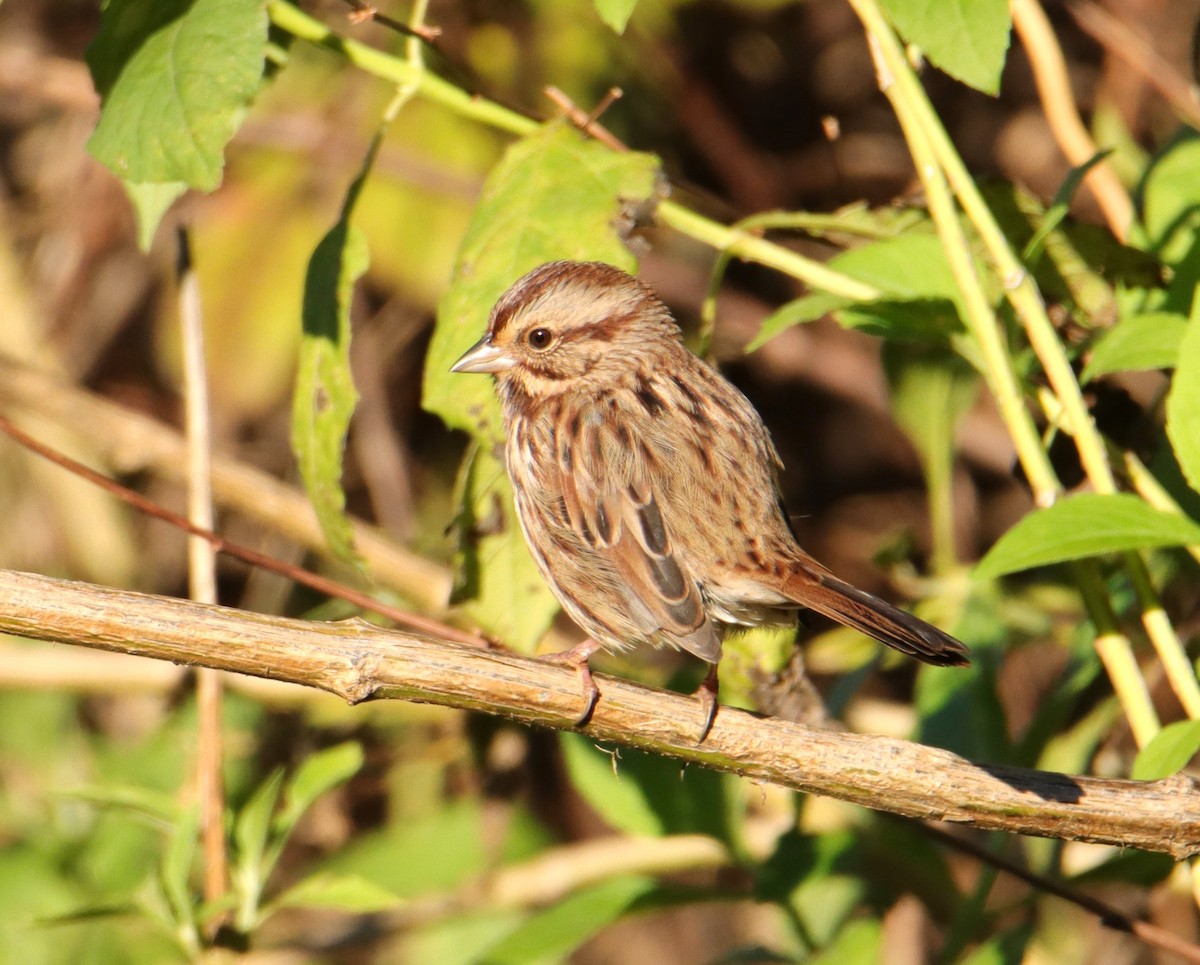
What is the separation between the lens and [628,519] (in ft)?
9.48

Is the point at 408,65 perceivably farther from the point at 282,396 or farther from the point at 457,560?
the point at 282,396

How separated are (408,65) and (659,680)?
216 cm

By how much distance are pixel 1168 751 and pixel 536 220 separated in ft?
4.65

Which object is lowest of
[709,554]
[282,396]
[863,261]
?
[282,396]

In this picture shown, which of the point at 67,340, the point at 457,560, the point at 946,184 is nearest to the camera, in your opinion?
the point at 946,184

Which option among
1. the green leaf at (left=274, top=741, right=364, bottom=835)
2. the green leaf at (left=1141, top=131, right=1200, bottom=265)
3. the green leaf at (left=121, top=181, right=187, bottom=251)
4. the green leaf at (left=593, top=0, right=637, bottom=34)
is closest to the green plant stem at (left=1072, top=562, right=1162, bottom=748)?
the green leaf at (left=1141, top=131, right=1200, bottom=265)

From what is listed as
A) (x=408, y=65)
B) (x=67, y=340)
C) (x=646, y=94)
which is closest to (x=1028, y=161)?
(x=646, y=94)

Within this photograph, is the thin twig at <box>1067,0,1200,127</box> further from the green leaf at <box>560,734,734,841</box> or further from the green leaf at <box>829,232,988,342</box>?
the green leaf at <box>560,734,734,841</box>

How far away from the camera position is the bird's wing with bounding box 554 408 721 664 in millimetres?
2764

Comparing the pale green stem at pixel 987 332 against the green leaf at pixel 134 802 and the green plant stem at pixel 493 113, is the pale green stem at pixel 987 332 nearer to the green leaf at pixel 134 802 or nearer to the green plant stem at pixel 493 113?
the green plant stem at pixel 493 113

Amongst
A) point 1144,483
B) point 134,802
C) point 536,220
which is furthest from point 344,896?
point 1144,483

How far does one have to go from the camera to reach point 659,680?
4258 mm

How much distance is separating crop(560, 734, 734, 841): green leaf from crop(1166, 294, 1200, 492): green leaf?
141 cm

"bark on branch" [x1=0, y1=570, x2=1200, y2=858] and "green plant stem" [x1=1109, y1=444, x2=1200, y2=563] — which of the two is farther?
"green plant stem" [x1=1109, y1=444, x2=1200, y2=563]
